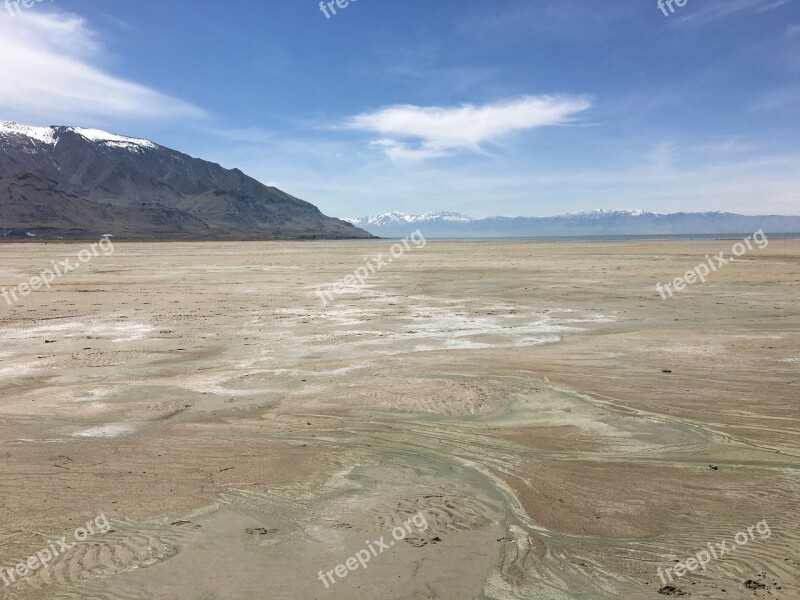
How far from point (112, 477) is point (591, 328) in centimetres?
1428

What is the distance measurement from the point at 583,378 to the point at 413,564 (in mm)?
7474

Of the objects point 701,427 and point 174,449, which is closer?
point 174,449

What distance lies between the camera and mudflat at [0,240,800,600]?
16.5ft

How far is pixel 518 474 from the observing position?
7133 millimetres

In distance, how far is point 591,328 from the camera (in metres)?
17.4

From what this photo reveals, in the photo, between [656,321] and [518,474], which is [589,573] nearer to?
[518,474]

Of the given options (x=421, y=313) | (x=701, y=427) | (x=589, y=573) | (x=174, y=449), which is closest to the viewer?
(x=589, y=573)

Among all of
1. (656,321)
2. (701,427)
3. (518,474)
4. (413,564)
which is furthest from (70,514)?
(656,321)

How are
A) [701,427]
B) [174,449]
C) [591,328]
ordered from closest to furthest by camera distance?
[174,449] < [701,427] < [591,328]

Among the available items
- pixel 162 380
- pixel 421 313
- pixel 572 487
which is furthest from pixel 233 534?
pixel 421 313

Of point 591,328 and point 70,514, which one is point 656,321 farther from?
point 70,514

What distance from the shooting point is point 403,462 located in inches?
298

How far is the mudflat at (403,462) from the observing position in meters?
5.02

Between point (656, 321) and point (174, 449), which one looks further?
point (656, 321)
